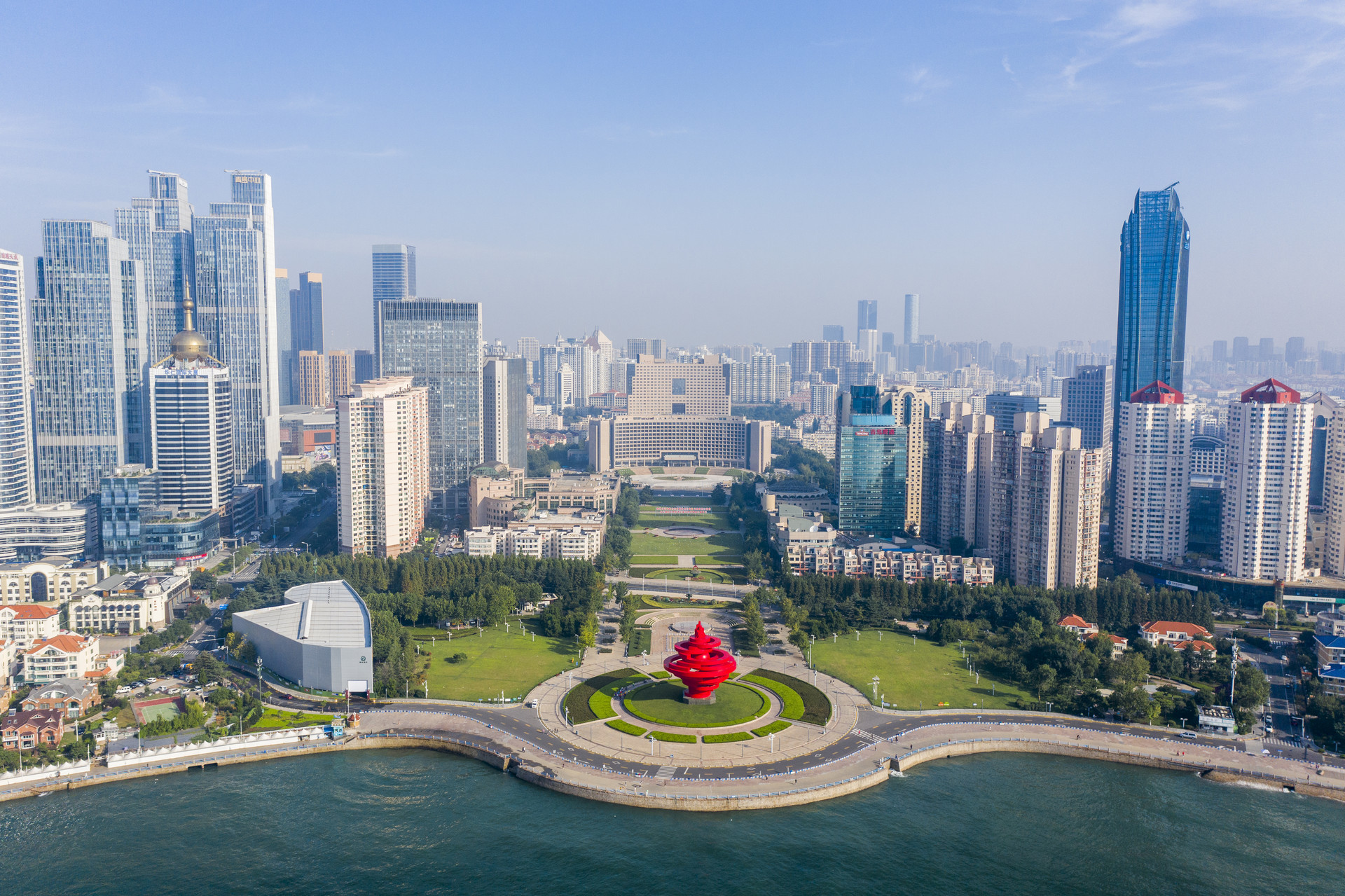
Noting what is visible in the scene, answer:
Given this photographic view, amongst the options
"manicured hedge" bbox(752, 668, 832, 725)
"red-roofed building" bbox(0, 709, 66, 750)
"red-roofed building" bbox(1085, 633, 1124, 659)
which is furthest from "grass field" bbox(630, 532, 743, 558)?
"red-roofed building" bbox(0, 709, 66, 750)

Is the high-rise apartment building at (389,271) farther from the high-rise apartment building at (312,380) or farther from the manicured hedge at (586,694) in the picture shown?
the manicured hedge at (586,694)

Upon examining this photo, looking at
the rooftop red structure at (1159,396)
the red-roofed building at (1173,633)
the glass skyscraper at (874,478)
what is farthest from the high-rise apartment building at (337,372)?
the red-roofed building at (1173,633)

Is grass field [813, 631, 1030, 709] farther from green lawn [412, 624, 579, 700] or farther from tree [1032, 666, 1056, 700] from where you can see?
green lawn [412, 624, 579, 700]

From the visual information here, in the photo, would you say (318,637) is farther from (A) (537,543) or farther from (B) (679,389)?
(B) (679,389)

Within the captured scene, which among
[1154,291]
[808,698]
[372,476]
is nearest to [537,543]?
[372,476]

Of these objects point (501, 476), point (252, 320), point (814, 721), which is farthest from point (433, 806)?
point (252, 320)
